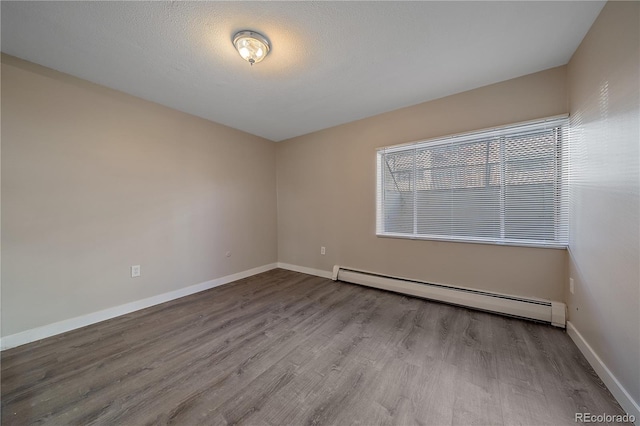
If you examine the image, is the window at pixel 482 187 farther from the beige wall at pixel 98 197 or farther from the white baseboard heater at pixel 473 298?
the beige wall at pixel 98 197

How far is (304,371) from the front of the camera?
1.50m

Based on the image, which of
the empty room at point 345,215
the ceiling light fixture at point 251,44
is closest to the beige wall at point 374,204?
the empty room at point 345,215

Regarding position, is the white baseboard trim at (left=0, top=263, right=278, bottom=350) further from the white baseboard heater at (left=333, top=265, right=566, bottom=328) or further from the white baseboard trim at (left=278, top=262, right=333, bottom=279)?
the white baseboard heater at (left=333, top=265, right=566, bottom=328)

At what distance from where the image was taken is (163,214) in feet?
8.75

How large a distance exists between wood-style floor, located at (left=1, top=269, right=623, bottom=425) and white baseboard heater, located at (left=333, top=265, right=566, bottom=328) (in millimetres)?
96

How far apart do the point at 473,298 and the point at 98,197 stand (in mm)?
4143

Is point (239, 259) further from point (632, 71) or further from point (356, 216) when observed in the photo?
point (632, 71)

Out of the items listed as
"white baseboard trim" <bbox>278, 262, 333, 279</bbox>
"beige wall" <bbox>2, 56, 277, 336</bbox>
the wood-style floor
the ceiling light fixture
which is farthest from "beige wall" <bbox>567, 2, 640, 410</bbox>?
"beige wall" <bbox>2, 56, 277, 336</bbox>

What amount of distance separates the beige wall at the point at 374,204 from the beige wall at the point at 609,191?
0.28 m

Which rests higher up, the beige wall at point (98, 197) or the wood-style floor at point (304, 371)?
the beige wall at point (98, 197)

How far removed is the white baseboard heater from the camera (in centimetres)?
199

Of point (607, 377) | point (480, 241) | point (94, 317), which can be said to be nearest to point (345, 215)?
point (480, 241)

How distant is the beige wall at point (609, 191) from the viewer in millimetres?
1140

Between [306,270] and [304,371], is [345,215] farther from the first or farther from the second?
[304,371]
